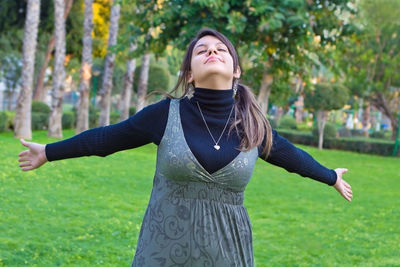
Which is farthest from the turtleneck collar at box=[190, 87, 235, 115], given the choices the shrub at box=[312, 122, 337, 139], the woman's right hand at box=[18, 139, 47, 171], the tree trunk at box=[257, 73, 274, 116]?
the shrub at box=[312, 122, 337, 139]

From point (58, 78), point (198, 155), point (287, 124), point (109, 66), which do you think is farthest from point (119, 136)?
point (287, 124)

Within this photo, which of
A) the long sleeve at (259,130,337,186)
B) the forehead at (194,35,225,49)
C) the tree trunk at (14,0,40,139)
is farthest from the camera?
the tree trunk at (14,0,40,139)

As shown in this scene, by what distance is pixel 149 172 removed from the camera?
12969 mm

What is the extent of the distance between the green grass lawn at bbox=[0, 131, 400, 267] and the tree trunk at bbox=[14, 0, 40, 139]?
4.24 metres

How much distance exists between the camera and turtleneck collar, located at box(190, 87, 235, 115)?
2.91m

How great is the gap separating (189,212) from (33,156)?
892 millimetres

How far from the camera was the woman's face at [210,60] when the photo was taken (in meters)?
2.89

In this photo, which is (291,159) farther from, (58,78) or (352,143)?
(352,143)

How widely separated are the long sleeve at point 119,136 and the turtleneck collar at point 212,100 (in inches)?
6.9

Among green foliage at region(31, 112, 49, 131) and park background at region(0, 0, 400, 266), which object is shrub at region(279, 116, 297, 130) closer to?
park background at region(0, 0, 400, 266)

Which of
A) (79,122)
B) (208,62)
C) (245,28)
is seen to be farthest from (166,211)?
(79,122)

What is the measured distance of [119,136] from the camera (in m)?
2.93

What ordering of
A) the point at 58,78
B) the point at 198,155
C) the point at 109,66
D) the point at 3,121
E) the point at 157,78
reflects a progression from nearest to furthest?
the point at 198,155 < the point at 58,78 < the point at 109,66 < the point at 3,121 < the point at 157,78

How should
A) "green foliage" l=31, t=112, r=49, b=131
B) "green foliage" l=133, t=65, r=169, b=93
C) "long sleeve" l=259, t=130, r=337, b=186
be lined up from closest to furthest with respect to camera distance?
"long sleeve" l=259, t=130, r=337, b=186
"green foliage" l=31, t=112, r=49, b=131
"green foliage" l=133, t=65, r=169, b=93
